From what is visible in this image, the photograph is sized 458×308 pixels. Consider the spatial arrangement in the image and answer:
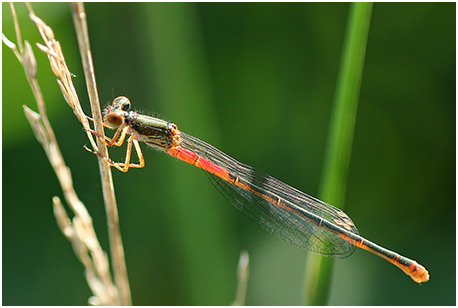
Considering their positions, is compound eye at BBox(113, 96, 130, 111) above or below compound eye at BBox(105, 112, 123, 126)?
above

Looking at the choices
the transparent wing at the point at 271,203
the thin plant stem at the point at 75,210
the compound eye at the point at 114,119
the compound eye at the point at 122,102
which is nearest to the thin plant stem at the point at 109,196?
the thin plant stem at the point at 75,210

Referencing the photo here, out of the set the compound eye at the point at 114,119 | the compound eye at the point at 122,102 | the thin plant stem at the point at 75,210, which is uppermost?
the compound eye at the point at 122,102

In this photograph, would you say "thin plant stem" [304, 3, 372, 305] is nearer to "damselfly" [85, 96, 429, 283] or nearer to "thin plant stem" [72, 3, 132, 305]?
"damselfly" [85, 96, 429, 283]

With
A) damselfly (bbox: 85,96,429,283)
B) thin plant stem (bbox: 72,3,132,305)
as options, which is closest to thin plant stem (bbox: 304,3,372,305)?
damselfly (bbox: 85,96,429,283)

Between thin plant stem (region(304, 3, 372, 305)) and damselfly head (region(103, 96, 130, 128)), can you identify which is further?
damselfly head (region(103, 96, 130, 128))

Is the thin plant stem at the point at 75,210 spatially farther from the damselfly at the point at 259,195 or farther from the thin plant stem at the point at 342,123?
the thin plant stem at the point at 342,123

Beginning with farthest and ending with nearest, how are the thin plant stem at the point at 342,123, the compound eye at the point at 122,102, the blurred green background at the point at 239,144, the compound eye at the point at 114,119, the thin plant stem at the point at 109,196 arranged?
the blurred green background at the point at 239,144 → the compound eye at the point at 122,102 → the compound eye at the point at 114,119 → the thin plant stem at the point at 342,123 → the thin plant stem at the point at 109,196

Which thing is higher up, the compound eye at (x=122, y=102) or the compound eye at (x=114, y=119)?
the compound eye at (x=122, y=102)

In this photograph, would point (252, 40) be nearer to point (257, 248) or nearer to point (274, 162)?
point (274, 162)
